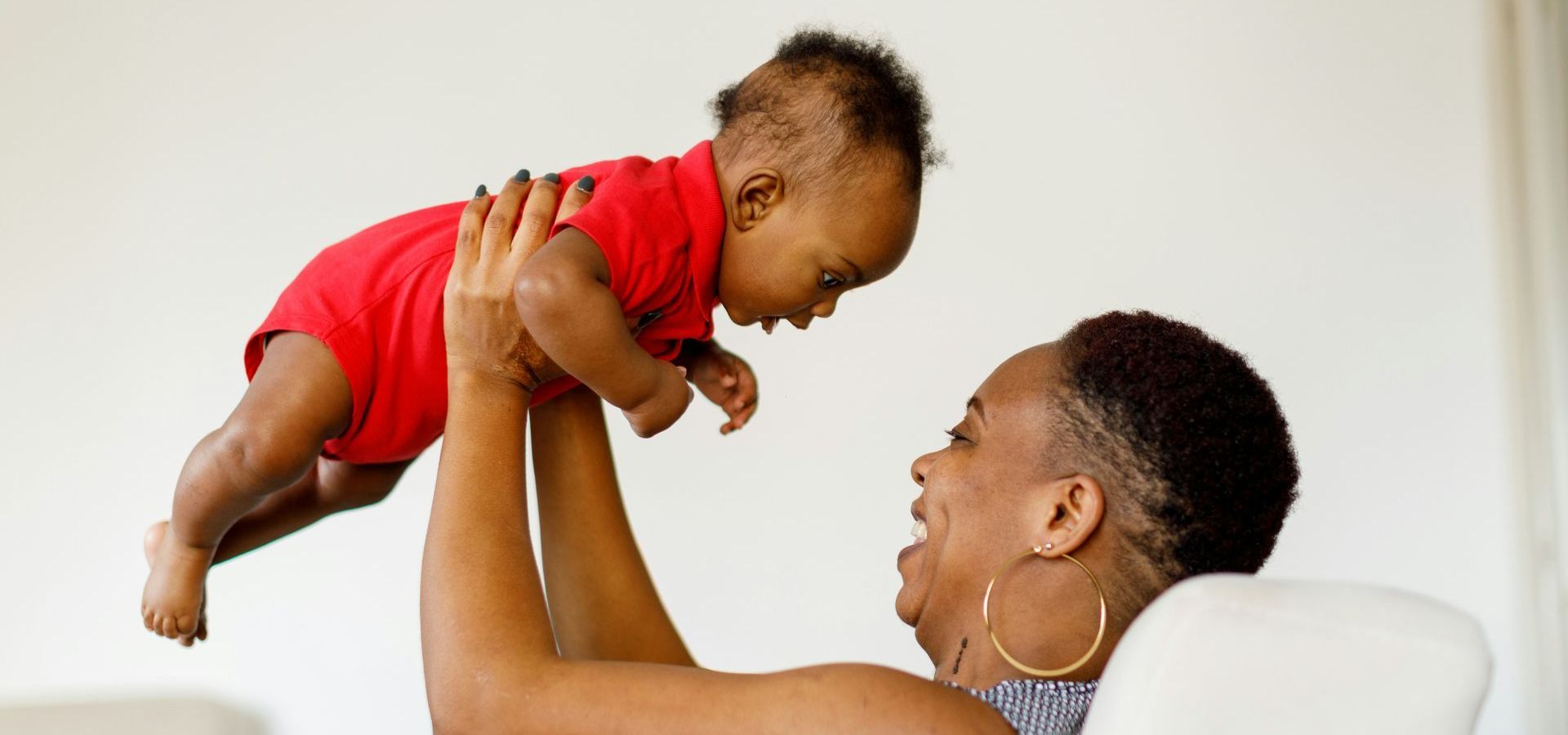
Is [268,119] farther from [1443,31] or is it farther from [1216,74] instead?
[1443,31]

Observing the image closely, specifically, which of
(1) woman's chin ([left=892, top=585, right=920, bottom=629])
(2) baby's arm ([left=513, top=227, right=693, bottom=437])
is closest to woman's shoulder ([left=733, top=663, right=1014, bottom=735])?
(1) woman's chin ([left=892, top=585, right=920, bottom=629])

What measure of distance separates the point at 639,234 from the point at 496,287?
0.15 m

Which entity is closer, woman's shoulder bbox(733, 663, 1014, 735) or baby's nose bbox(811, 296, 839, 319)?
woman's shoulder bbox(733, 663, 1014, 735)

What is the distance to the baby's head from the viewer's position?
1.31 m

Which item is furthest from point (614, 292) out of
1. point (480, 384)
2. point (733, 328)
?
point (733, 328)

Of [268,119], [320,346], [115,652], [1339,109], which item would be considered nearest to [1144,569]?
[320,346]

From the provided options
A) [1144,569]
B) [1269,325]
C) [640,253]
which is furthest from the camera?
[1269,325]

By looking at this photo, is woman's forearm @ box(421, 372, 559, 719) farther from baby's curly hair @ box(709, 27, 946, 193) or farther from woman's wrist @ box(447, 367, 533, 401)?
baby's curly hair @ box(709, 27, 946, 193)

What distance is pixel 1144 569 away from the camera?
98cm

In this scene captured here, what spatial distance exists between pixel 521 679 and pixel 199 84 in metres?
2.46

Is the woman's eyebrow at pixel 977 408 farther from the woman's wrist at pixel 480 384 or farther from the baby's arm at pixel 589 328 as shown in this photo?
→ the woman's wrist at pixel 480 384

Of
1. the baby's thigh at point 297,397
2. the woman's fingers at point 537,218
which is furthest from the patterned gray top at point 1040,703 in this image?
the baby's thigh at point 297,397

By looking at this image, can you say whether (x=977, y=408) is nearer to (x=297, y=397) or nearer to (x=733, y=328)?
(x=297, y=397)

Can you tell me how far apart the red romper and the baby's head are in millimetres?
41
